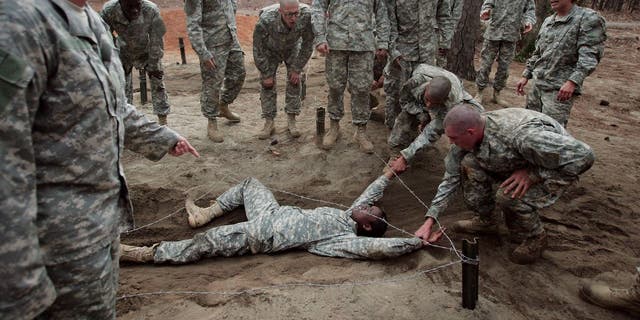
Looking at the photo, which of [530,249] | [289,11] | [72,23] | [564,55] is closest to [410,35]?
[289,11]

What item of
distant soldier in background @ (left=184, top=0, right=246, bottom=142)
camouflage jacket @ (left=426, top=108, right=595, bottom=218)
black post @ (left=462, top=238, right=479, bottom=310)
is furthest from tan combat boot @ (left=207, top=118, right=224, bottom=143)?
black post @ (left=462, top=238, right=479, bottom=310)

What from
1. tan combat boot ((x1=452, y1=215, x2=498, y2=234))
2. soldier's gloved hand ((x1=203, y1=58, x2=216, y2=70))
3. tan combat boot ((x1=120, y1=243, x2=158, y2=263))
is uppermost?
soldier's gloved hand ((x1=203, y1=58, x2=216, y2=70))

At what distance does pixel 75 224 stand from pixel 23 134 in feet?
1.35

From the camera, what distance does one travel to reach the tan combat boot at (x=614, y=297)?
288cm

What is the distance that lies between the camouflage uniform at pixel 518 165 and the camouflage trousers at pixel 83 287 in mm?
2428

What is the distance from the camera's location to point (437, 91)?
420 cm

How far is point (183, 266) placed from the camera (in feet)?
12.0

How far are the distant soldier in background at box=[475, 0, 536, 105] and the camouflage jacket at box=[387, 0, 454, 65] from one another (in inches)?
59.2

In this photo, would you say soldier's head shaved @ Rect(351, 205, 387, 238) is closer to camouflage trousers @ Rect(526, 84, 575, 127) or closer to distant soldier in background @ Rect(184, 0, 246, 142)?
camouflage trousers @ Rect(526, 84, 575, 127)

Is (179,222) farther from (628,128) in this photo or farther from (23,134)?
(628,128)

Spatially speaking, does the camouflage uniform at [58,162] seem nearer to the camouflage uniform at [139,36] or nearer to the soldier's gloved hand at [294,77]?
the camouflage uniform at [139,36]

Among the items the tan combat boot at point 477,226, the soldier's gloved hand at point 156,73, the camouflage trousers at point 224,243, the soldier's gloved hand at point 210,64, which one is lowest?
the camouflage trousers at point 224,243

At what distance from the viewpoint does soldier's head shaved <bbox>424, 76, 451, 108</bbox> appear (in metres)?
4.21

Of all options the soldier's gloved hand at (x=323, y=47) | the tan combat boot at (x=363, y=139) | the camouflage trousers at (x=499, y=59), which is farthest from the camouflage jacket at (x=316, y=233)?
the camouflage trousers at (x=499, y=59)
